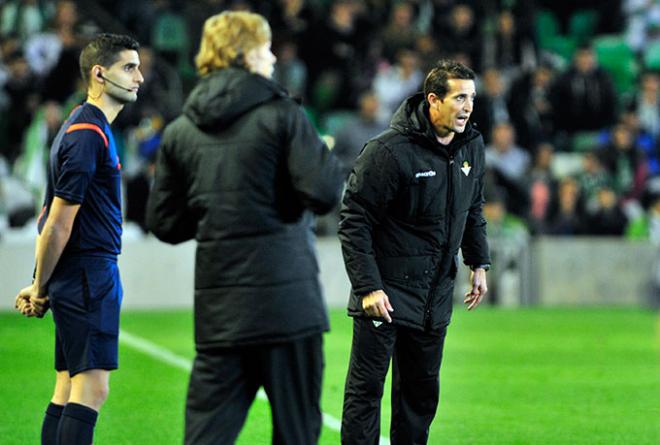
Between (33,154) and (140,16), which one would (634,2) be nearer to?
(140,16)

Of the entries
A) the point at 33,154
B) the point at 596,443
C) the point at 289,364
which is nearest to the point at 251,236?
the point at 289,364

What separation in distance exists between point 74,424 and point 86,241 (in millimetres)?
815

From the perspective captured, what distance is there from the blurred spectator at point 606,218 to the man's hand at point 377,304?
14.3 meters

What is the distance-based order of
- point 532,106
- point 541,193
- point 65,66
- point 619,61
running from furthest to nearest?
point 619,61 → point 532,106 → point 541,193 → point 65,66

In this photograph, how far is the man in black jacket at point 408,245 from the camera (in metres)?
6.99

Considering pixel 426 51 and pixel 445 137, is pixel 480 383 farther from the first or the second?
pixel 426 51

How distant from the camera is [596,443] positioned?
896 cm

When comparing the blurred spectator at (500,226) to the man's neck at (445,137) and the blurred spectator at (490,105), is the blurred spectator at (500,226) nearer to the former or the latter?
the blurred spectator at (490,105)

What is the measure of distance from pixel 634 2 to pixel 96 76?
2044 centimetres

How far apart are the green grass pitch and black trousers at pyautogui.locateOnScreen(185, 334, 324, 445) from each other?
2963 mm

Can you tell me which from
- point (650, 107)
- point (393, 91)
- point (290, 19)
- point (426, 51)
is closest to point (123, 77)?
point (393, 91)

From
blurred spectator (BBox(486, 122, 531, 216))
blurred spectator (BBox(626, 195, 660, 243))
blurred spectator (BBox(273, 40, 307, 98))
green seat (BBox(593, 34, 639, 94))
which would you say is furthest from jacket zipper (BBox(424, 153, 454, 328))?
green seat (BBox(593, 34, 639, 94))

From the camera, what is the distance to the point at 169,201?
18.8 feet

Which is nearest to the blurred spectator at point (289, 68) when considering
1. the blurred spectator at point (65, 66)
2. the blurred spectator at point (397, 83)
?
the blurred spectator at point (397, 83)
